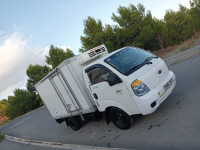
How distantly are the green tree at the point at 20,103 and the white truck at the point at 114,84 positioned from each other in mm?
22809

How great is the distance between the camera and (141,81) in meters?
4.36

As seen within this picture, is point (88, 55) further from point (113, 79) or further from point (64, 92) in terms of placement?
point (64, 92)

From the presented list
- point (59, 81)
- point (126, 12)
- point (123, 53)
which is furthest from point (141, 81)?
point (126, 12)

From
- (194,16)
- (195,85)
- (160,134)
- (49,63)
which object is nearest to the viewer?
(160,134)

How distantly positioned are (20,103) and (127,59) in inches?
1037

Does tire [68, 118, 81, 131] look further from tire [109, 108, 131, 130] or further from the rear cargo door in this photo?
tire [109, 108, 131, 130]

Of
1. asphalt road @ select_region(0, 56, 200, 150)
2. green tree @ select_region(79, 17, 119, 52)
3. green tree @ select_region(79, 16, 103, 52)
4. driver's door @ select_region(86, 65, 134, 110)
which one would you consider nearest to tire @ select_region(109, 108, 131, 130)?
asphalt road @ select_region(0, 56, 200, 150)

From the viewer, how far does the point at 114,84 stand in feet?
15.2

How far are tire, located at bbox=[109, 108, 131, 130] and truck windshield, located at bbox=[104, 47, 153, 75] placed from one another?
1204mm

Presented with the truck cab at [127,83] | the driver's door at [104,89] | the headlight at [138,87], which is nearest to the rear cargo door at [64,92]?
the truck cab at [127,83]

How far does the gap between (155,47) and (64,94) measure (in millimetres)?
24600

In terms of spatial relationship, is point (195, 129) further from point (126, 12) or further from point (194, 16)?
point (194, 16)

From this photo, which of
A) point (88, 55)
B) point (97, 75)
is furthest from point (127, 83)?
point (88, 55)

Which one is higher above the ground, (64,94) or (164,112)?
(64,94)
